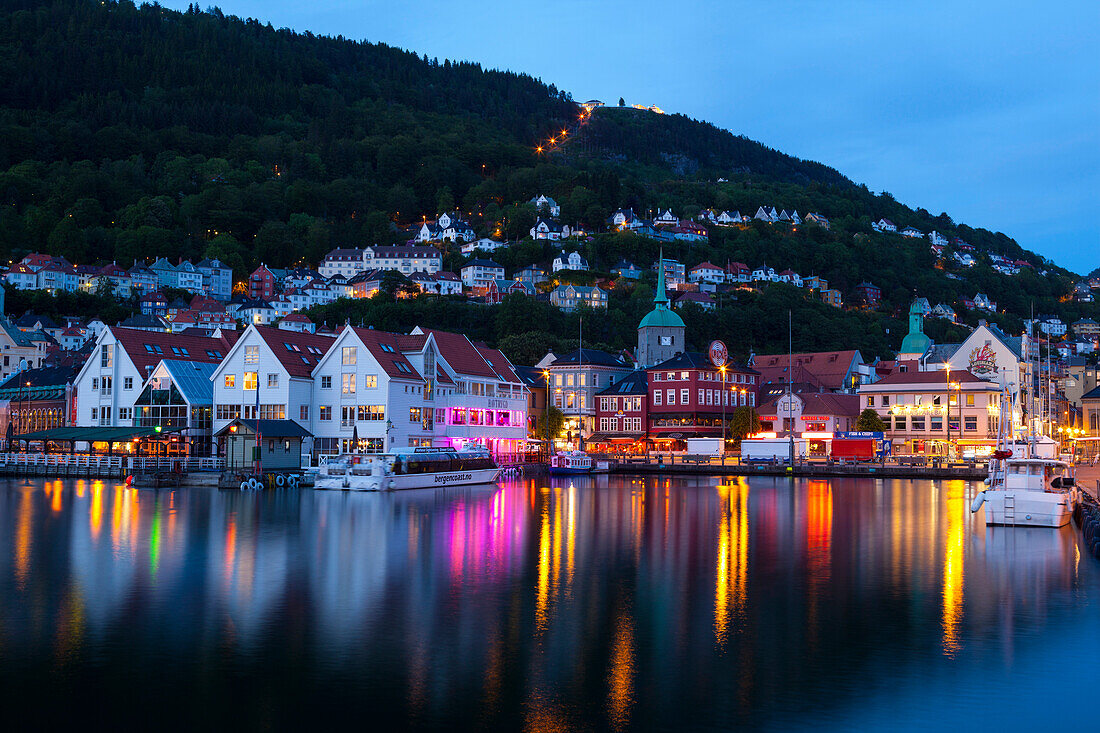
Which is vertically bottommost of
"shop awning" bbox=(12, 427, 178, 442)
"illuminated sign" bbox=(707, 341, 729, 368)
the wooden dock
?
the wooden dock

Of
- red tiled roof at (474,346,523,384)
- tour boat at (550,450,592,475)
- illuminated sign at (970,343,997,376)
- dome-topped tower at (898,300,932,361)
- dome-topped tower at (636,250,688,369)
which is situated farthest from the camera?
dome-topped tower at (636,250,688,369)

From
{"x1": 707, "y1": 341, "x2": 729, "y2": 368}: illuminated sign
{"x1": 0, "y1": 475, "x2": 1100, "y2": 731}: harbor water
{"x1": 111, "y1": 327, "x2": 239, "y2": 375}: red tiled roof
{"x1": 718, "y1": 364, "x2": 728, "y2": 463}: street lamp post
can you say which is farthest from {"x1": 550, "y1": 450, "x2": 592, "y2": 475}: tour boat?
{"x1": 0, "y1": 475, "x2": 1100, "y2": 731}: harbor water

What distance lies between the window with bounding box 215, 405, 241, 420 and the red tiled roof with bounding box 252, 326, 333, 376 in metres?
4.69

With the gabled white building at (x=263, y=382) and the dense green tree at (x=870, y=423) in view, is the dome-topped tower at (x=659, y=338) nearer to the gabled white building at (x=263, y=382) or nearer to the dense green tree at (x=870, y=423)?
the dense green tree at (x=870, y=423)

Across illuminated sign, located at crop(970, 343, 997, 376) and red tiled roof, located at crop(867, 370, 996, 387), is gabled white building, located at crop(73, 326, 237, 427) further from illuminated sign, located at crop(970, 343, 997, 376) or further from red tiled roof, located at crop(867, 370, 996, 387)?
illuminated sign, located at crop(970, 343, 997, 376)

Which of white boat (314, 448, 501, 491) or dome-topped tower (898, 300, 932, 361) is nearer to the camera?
white boat (314, 448, 501, 491)

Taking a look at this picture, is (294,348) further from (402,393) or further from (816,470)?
(816,470)

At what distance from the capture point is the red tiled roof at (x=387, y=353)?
7012 cm

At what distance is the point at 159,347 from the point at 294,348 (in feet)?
40.5

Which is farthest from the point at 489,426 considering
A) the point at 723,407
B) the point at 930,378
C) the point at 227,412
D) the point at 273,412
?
the point at 930,378

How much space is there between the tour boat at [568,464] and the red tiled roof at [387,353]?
13940 millimetres

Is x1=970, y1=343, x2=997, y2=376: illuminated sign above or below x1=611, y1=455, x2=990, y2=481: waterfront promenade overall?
above

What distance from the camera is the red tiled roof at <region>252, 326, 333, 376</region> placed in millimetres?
71125

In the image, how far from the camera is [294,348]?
73688mm
